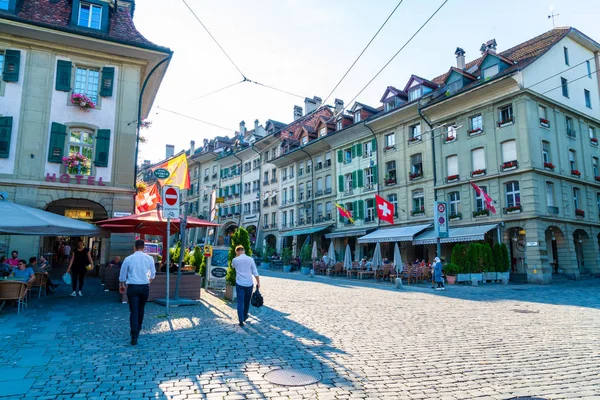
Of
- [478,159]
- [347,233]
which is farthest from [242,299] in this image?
[347,233]

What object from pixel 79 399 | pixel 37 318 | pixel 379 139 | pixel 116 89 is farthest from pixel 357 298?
pixel 379 139

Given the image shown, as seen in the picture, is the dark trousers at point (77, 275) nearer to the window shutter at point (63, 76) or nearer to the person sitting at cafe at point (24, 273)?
the person sitting at cafe at point (24, 273)

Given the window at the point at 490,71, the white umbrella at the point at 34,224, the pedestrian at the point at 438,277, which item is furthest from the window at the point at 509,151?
the white umbrella at the point at 34,224

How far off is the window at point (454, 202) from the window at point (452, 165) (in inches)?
53.9

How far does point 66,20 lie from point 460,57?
91.2ft

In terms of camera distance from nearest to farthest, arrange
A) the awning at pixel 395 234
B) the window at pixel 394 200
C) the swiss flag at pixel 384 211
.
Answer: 1. the swiss flag at pixel 384 211
2. the awning at pixel 395 234
3. the window at pixel 394 200

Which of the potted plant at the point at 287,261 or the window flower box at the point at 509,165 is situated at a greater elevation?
the window flower box at the point at 509,165

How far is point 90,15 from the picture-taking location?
17.8m

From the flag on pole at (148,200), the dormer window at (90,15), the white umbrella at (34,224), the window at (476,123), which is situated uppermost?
the dormer window at (90,15)

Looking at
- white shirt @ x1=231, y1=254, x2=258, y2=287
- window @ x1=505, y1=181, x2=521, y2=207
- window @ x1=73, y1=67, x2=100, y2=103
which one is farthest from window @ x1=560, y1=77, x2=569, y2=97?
window @ x1=73, y1=67, x2=100, y2=103

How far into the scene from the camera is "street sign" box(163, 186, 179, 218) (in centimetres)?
991

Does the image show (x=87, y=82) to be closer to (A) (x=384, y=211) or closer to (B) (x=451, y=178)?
(A) (x=384, y=211)

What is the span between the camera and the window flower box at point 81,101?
54.6 ft

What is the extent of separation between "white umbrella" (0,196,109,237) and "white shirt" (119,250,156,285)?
14.7 ft
